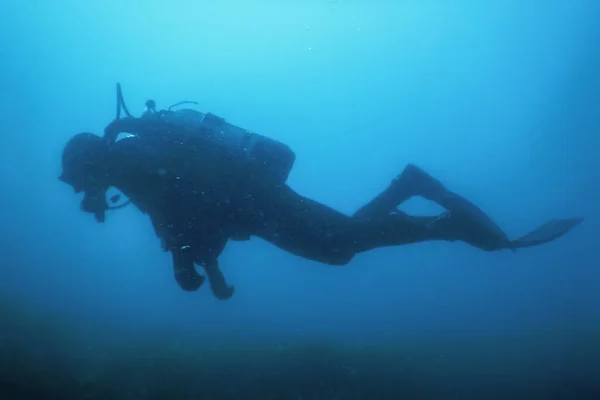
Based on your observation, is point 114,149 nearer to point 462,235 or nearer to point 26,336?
point 462,235

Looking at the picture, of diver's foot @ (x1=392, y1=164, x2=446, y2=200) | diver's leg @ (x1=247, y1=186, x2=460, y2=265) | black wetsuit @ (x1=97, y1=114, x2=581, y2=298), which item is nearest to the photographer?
black wetsuit @ (x1=97, y1=114, x2=581, y2=298)

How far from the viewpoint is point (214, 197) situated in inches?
176

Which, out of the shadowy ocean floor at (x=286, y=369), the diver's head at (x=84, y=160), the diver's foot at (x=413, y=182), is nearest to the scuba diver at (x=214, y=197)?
the diver's head at (x=84, y=160)

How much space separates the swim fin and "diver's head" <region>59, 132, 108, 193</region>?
484 centimetres

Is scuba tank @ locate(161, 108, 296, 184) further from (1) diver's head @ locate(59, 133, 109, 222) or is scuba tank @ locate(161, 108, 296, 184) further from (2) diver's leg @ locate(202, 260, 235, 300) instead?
(2) diver's leg @ locate(202, 260, 235, 300)

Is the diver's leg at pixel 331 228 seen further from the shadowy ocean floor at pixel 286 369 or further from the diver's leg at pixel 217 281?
the shadowy ocean floor at pixel 286 369

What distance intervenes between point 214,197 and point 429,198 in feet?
8.87

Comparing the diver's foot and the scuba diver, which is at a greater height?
the diver's foot

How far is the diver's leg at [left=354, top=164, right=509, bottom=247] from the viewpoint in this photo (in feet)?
16.2

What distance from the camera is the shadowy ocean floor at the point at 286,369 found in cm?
1063

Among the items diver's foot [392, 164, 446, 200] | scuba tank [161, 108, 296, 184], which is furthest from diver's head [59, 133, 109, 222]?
diver's foot [392, 164, 446, 200]

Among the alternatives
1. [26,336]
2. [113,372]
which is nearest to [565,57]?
[113,372]

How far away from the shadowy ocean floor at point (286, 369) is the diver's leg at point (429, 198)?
281 inches

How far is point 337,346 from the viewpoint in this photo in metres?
16.1
